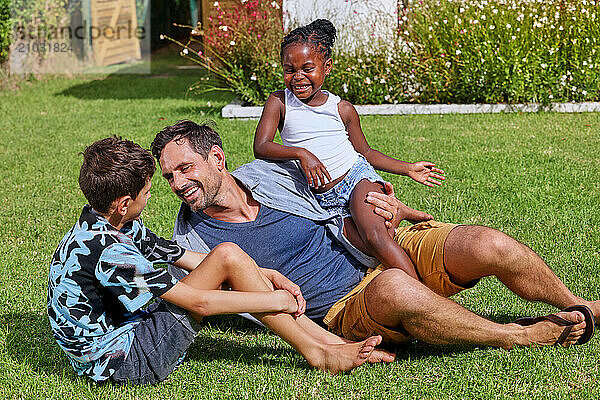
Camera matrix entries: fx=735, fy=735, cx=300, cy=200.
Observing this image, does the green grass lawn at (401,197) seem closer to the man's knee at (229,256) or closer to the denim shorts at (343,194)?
the man's knee at (229,256)

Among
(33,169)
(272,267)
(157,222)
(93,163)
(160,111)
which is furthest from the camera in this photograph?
(160,111)

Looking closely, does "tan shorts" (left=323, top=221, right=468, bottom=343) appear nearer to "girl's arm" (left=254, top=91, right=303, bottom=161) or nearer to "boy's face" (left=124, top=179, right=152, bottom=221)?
"girl's arm" (left=254, top=91, right=303, bottom=161)

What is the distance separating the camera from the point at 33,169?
7.71 meters

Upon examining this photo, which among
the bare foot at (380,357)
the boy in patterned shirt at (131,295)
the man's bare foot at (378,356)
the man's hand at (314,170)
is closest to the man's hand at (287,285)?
the boy in patterned shirt at (131,295)

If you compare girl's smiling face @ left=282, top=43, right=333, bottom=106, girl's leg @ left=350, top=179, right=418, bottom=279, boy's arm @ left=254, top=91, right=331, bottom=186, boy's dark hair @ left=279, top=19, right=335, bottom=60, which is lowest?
girl's leg @ left=350, top=179, right=418, bottom=279

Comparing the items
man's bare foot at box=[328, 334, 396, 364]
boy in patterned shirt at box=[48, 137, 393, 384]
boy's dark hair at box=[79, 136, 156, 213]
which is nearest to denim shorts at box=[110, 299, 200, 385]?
boy in patterned shirt at box=[48, 137, 393, 384]

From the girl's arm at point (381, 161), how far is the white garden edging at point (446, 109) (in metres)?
5.51

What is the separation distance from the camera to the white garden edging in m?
9.62

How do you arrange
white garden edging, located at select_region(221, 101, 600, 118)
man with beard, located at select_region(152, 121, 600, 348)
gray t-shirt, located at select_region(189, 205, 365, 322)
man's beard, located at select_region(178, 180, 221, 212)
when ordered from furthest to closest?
1. white garden edging, located at select_region(221, 101, 600, 118)
2. gray t-shirt, located at select_region(189, 205, 365, 322)
3. man's beard, located at select_region(178, 180, 221, 212)
4. man with beard, located at select_region(152, 121, 600, 348)

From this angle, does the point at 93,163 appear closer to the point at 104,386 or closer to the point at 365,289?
the point at 104,386

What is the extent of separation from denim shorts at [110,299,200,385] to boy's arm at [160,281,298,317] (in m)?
0.09

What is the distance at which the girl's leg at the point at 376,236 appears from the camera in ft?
12.0

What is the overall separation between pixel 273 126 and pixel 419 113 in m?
6.02

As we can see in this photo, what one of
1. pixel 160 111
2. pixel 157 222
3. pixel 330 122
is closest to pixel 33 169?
pixel 157 222
